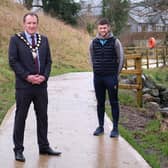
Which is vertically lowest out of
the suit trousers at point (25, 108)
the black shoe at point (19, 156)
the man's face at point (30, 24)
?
the black shoe at point (19, 156)

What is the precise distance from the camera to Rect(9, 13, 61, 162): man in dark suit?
251 inches

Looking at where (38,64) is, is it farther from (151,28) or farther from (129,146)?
(151,28)

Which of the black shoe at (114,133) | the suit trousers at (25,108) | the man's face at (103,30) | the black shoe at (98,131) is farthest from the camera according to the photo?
the black shoe at (98,131)

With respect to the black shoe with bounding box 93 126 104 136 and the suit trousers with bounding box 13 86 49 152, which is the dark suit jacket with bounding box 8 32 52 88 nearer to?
the suit trousers with bounding box 13 86 49 152

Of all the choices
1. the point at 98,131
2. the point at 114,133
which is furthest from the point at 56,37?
the point at 114,133

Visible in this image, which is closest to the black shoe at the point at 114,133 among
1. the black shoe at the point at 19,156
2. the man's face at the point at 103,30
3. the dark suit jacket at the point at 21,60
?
the man's face at the point at 103,30

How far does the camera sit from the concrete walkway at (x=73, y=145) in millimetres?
6496

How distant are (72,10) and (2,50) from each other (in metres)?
20.2

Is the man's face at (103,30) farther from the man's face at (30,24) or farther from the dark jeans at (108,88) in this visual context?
the man's face at (30,24)

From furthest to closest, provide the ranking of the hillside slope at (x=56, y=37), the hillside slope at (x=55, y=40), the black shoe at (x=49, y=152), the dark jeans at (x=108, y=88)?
the hillside slope at (x=56, y=37)
the hillside slope at (x=55, y=40)
the dark jeans at (x=108, y=88)
the black shoe at (x=49, y=152)

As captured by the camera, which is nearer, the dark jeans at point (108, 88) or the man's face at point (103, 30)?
the man's face at point (103, 30)

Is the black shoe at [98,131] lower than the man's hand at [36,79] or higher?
lower

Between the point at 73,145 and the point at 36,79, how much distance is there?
153 cm

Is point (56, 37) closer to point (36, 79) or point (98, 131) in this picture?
point (98, 131)
